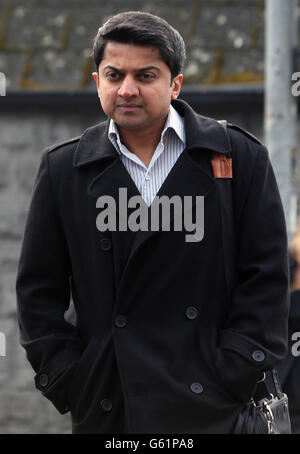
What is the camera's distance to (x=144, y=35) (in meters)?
2.98

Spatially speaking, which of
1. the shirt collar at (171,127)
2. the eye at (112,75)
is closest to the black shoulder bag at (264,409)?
the shirt collar at (171,127)

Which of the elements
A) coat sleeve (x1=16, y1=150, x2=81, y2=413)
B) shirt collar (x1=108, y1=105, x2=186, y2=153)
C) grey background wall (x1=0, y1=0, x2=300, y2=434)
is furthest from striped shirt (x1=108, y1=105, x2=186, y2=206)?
grey background wall (x1=0, y1=0, x2=300, y2=434)

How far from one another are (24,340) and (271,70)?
2.26 metres

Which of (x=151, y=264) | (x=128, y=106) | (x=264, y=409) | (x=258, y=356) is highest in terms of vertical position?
(x=128, y=106)

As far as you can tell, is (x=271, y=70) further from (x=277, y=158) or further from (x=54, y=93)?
(x=54, y=93)

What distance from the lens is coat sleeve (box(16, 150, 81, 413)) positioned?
3.13 m

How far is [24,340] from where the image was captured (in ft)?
10.5

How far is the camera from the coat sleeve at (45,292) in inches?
123

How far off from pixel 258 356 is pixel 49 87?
3641 millimetres

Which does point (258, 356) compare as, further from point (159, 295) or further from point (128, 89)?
point (128, 89)

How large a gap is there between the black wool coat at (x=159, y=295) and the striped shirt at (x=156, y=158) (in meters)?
0.03

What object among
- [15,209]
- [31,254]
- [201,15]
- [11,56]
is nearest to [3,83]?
[11,56]

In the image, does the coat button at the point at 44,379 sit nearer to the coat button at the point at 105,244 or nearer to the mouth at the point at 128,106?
the coat button at the point at 105,244

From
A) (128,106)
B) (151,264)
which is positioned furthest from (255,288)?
(128,106)
